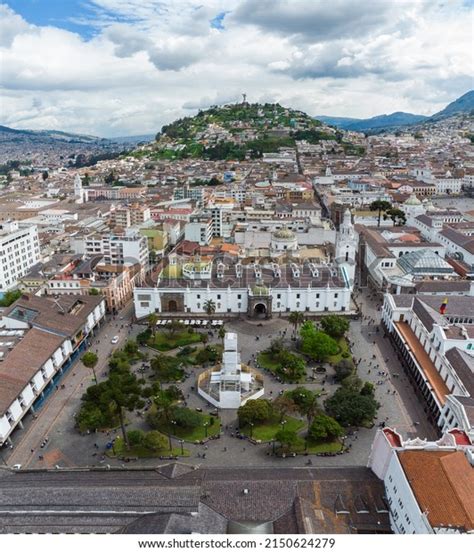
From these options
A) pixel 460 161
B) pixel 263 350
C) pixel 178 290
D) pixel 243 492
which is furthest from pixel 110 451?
pixel 460 161

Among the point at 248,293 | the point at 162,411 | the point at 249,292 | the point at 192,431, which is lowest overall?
the point at 192,431

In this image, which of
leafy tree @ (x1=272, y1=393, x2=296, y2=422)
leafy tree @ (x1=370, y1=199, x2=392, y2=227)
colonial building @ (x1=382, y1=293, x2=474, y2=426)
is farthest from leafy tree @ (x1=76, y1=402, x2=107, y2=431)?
leafy tree @ (x1=370, y1=199, x2=392, y2=227)

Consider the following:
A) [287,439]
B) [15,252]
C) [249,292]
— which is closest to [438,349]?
[287,439]

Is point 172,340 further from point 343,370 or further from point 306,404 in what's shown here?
point 306,404

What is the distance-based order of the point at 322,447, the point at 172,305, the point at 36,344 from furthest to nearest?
the point at 172,305
the point at 36,344
the point at 322,447

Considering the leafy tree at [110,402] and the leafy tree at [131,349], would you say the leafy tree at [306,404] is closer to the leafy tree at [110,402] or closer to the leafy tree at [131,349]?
the leafy tree at [110,402]

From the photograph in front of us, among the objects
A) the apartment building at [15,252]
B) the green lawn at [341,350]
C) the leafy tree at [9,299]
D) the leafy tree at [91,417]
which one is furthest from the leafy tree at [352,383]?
the apartment building at [15,252]

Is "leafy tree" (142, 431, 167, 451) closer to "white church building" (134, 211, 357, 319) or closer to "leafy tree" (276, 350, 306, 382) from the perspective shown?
"leafy tree" (276, 350, 306, 382)
